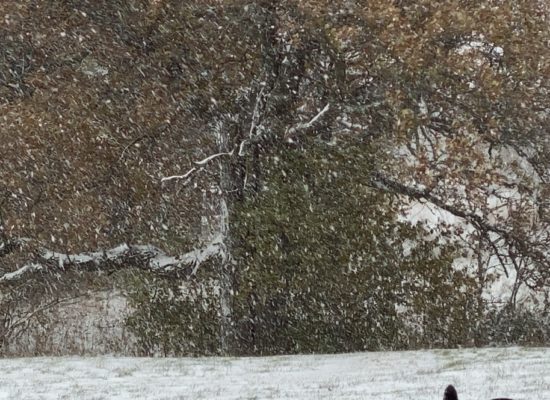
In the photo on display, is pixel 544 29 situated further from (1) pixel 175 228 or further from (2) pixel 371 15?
(1) pixel 175 228

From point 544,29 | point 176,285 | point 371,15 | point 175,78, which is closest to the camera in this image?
point 371,15

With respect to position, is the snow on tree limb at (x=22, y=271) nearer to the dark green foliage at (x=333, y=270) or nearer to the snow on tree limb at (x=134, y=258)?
the snow on tree limb at (x=134, y=258)

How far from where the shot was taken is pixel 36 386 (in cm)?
1175

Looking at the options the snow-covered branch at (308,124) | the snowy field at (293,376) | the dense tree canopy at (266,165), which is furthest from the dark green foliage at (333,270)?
the snowy field at (293,376)

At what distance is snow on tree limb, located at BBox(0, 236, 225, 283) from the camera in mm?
16531

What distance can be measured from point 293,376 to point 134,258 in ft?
18.2

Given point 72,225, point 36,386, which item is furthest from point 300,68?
point 36,386

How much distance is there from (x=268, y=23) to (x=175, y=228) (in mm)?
4607

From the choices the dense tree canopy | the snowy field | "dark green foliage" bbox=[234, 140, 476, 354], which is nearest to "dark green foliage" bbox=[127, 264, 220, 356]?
the dense tree canopy

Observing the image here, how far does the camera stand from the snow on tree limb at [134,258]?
16.5 metres

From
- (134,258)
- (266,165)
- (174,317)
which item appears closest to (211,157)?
(266,165)

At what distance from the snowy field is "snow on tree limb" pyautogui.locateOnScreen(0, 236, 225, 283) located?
2152 mm

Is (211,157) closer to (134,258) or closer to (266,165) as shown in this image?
Answer: (266,165)

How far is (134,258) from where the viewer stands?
660 inches
